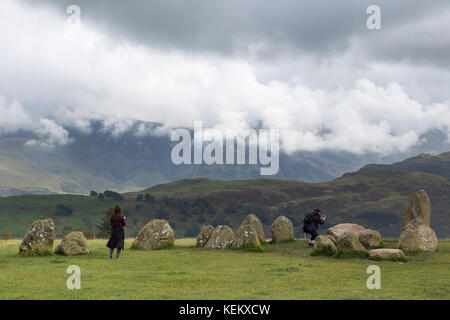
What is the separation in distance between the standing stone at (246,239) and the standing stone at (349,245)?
7.55m

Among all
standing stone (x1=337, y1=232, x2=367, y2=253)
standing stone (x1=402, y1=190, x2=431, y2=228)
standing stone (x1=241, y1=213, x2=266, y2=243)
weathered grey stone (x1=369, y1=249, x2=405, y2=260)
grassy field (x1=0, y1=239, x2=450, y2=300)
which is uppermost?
standing stone (x1=402, y1=190, x2=431, y2=228)

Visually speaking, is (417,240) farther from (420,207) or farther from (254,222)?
(254,222)

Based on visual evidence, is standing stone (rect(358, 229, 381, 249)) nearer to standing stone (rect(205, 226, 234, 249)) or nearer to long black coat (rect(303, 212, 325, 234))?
long black coat (rect(303, 212, 325, 234))

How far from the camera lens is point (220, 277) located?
78.4ft

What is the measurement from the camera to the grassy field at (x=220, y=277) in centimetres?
1917

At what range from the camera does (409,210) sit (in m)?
46.6

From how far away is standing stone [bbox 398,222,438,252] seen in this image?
35781mm

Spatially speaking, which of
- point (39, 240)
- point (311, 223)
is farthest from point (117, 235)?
point (311, 223)

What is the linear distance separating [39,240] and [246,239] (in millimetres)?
16333

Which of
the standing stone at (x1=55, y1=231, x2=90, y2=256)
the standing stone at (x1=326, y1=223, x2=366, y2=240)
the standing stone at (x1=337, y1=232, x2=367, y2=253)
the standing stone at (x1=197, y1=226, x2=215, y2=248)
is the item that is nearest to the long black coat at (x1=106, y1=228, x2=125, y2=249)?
the standing stone at (x1=55, y1=231, x2=90, y2=256)

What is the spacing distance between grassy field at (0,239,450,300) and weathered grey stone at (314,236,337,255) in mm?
1289
